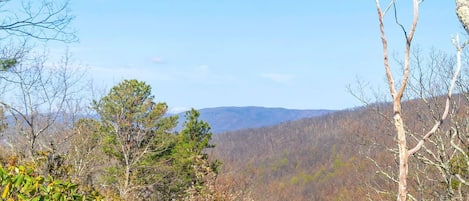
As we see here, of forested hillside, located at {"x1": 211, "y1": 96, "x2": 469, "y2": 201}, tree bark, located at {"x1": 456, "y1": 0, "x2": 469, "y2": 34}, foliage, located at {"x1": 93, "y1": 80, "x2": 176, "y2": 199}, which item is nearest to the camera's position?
tree bark, located at {"x1": 456, "y1": 0, "x2": 469, "y2": 34}

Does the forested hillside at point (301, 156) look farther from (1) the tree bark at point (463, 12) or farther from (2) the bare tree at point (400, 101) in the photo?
(2) the bare tree at point (400, 101)

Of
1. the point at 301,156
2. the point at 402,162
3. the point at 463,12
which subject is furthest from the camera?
the point at 301,156

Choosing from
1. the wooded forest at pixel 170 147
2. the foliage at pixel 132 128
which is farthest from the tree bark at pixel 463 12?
the foliage at pixel 132 128

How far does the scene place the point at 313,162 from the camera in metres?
85.2

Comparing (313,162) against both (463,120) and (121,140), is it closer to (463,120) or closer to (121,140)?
(121,140)

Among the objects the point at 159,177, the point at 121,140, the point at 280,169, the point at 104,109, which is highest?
the point at 104,109

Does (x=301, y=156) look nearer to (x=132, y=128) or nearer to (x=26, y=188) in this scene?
(x=132, y=128)

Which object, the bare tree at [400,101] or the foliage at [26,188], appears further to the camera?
the foliage at [26,188]

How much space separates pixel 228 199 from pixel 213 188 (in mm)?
556

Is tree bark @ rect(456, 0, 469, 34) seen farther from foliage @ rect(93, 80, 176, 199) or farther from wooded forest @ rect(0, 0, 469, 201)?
foliage @ rect(93, 80, 176, 199)

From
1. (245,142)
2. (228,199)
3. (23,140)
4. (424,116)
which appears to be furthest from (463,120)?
(245,142)

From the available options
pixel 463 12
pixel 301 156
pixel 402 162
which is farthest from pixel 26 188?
pixel 301 156

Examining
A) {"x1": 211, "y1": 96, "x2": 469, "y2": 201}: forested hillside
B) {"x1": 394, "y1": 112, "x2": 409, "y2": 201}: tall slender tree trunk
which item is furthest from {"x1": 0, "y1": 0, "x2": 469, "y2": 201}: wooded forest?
{"x1": 211, "y1": 96, "x2": 469, "y2": 201}: forested hillside

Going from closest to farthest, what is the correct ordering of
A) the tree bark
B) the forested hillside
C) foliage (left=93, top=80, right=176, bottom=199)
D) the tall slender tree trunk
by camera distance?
the tall slender tree trunk, the tree bark, foliage (left=93, top=80, right=176, bottom=199), the forested hillside
